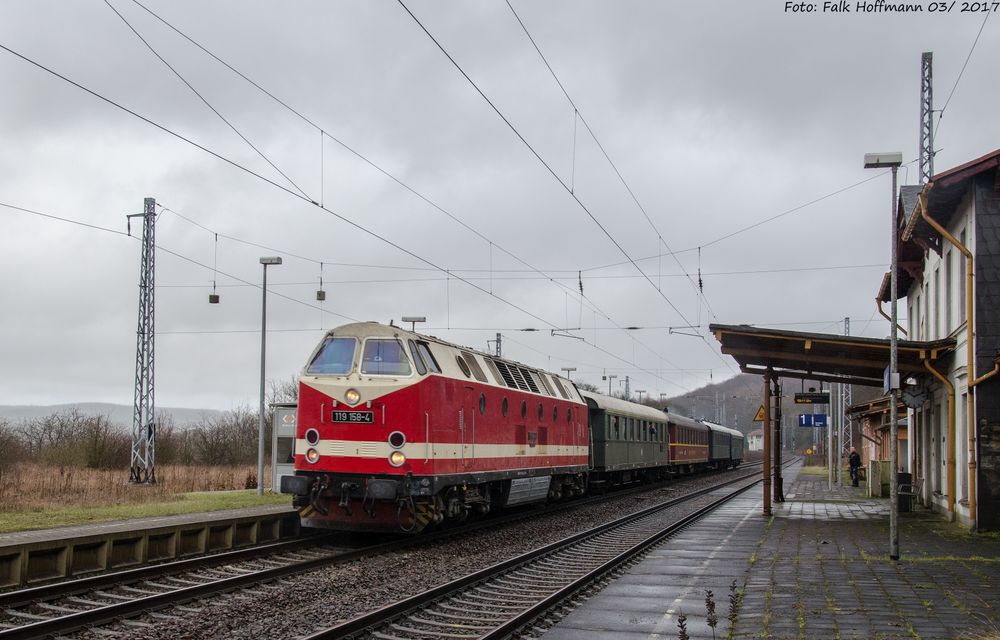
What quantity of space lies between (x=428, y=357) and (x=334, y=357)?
5.21 feet

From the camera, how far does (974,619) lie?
917 cm

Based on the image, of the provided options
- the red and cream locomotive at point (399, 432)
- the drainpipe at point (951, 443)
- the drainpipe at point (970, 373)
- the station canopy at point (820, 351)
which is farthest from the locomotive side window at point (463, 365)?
the drainpipe at point (951, 443)

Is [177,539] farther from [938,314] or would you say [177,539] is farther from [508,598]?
[938,314]

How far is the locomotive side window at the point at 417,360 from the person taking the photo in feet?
48.4

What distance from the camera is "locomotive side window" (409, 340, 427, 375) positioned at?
48.4ft

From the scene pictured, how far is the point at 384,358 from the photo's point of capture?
49.0 ft

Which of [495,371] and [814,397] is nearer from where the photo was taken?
[495,371]

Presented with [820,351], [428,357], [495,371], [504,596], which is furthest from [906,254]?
[504,596]

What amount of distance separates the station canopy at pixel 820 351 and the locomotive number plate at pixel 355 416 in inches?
347

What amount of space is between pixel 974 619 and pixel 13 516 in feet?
53.5

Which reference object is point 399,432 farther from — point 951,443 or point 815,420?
point 815,420

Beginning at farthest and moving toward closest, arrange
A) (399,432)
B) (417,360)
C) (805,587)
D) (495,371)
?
(495,371), (417,360), (399,432), (805,587)

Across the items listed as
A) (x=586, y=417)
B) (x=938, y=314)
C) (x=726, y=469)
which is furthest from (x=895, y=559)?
(x=726, y=469)

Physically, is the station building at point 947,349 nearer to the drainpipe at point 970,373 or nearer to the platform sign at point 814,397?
the drainpipe at point 970,373
